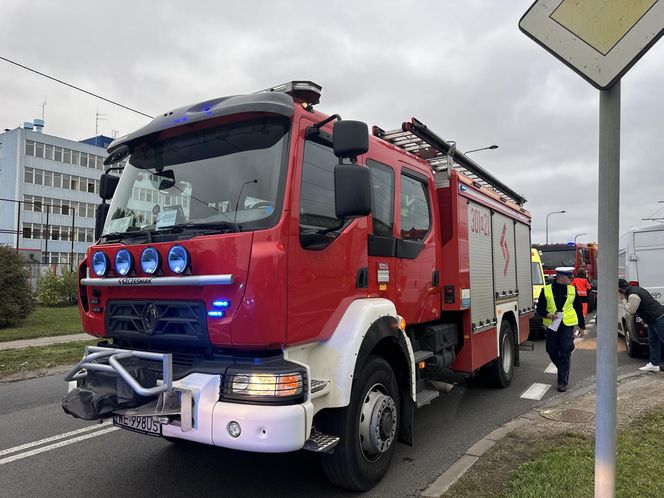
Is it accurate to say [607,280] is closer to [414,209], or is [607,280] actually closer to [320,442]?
[320,442]

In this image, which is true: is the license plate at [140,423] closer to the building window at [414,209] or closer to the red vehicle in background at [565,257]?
the building window at [414,209]

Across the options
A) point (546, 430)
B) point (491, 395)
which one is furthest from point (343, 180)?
point (491, 395)

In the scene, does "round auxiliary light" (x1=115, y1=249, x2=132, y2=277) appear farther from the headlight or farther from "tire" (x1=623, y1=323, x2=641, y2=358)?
"tire" (x1=623, y1=323, x2=641, y2=358)

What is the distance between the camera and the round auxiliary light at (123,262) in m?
3.48

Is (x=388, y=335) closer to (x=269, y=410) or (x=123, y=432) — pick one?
(x=269, y=410)

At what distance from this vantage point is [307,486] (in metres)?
3.80

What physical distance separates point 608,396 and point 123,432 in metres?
4.68

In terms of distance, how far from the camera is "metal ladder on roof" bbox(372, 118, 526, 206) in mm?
4934

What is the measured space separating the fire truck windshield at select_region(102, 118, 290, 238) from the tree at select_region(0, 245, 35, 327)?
1333 cm

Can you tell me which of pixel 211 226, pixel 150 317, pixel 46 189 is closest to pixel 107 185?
pixel 150 317

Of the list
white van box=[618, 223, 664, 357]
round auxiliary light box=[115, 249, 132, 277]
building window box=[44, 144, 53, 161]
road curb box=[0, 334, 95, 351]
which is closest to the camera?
round auxiliary light box=[115, 249, 132, 277]

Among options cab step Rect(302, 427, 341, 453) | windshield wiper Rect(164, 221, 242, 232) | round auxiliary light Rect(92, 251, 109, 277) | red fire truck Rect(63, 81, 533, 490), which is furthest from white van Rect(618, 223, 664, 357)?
round auxiliary light Rect(92, 251, 109, 277)

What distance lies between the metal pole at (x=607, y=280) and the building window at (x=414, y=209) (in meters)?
2.63

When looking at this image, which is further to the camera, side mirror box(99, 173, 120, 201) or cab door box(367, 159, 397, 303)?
side mirror box(99, 173, 120, 201)
